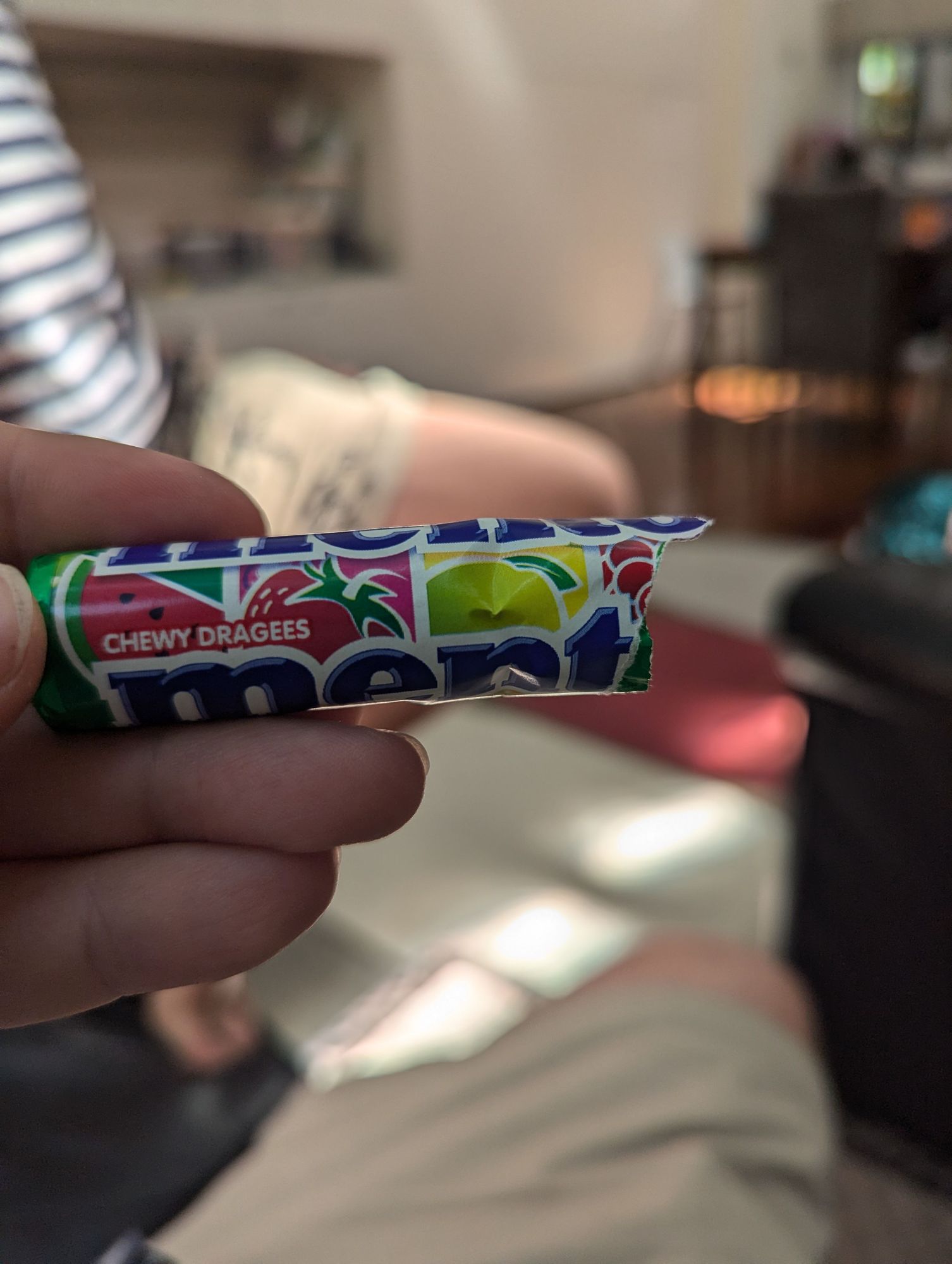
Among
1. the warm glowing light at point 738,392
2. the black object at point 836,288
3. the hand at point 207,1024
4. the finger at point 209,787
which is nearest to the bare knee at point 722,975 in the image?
the hand at point 207,1024

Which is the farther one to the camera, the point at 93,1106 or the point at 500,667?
the point at 93,1106

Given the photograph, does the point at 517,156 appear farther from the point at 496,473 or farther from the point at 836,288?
the point at 836,288

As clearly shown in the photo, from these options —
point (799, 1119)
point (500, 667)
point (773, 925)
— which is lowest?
point (773, 925)

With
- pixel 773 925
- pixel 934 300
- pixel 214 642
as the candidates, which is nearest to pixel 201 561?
pixel 214 642

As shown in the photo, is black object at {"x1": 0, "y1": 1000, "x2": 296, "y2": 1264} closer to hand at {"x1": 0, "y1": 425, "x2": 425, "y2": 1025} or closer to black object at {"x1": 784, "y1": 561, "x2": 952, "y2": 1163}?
hand at {"x1": 0, "y1": 425, "x2": 425, "y2": 1025}

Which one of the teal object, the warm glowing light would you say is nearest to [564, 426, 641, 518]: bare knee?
the warm glowing light

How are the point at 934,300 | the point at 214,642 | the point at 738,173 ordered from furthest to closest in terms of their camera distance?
the point at 934,300 → the point at 738,173 → the point at 214,642

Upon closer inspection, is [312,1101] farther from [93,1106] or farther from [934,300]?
[934,300]
